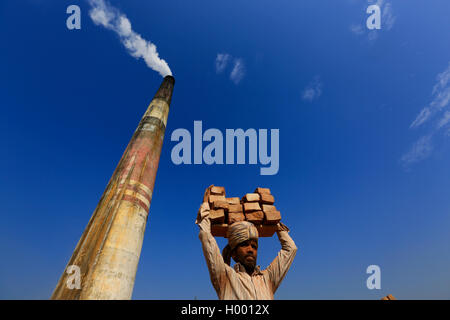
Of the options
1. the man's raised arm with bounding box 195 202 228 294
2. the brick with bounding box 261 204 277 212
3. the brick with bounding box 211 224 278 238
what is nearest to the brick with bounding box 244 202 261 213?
the brick with bounding box 261 204 277 212

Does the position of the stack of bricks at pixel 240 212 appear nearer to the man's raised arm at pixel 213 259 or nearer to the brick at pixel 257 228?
the brick at pixel 257 228

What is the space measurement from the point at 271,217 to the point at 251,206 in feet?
1.36

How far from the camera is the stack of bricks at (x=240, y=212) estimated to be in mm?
3904

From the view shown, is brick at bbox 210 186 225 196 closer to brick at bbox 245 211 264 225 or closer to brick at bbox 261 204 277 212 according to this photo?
brick at bbox 245 211 264 225

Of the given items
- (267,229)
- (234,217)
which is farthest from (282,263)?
(234,217)

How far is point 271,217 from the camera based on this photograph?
3.95 meters

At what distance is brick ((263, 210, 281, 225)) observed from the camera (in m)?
3.92

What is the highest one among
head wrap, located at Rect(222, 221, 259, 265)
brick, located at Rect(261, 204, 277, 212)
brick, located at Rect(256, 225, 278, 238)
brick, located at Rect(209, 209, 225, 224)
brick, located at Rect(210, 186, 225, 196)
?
brick, located at Rect(210, 186, 225, 196)

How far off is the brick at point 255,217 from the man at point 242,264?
1.53 feet

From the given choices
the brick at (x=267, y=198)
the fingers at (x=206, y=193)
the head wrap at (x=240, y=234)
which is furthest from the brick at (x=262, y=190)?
the head wrap at (x=240, y=234)
